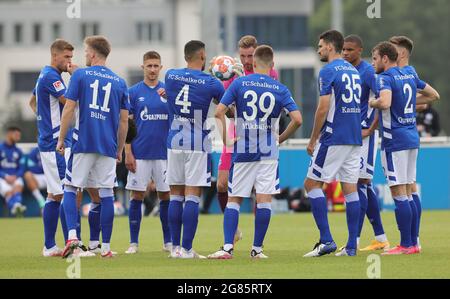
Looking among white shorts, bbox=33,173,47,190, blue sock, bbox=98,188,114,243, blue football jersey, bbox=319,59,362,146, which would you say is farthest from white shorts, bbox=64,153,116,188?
white shorts, bbox=33,173,47,190

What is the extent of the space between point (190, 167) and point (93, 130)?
1.12 meters

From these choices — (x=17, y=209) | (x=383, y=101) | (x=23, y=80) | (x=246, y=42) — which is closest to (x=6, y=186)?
(x=17, y=209)

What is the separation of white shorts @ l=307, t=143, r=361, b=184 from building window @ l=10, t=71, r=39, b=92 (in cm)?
7619

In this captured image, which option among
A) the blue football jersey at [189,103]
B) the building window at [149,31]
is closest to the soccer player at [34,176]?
the blue football jersey at [189,103]

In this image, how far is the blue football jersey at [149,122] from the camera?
1485 centimetres

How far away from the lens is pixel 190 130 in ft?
44.7

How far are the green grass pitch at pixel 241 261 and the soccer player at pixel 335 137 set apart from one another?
0.47m

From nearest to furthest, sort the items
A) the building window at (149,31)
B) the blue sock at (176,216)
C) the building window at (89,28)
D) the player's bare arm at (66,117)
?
the player's bare arm at (66,117)
the blue sock at (176,216)
the building window at (89,28)
the building window at (149,31)

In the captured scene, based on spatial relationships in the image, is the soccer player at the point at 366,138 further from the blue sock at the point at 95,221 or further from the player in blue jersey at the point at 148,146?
the blue sock at the point at 95,221

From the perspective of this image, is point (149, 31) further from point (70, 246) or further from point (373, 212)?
point (70, 246)

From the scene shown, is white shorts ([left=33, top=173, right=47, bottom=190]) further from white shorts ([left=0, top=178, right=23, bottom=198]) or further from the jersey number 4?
the jersey number 4

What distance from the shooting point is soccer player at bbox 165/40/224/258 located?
44.4ft
